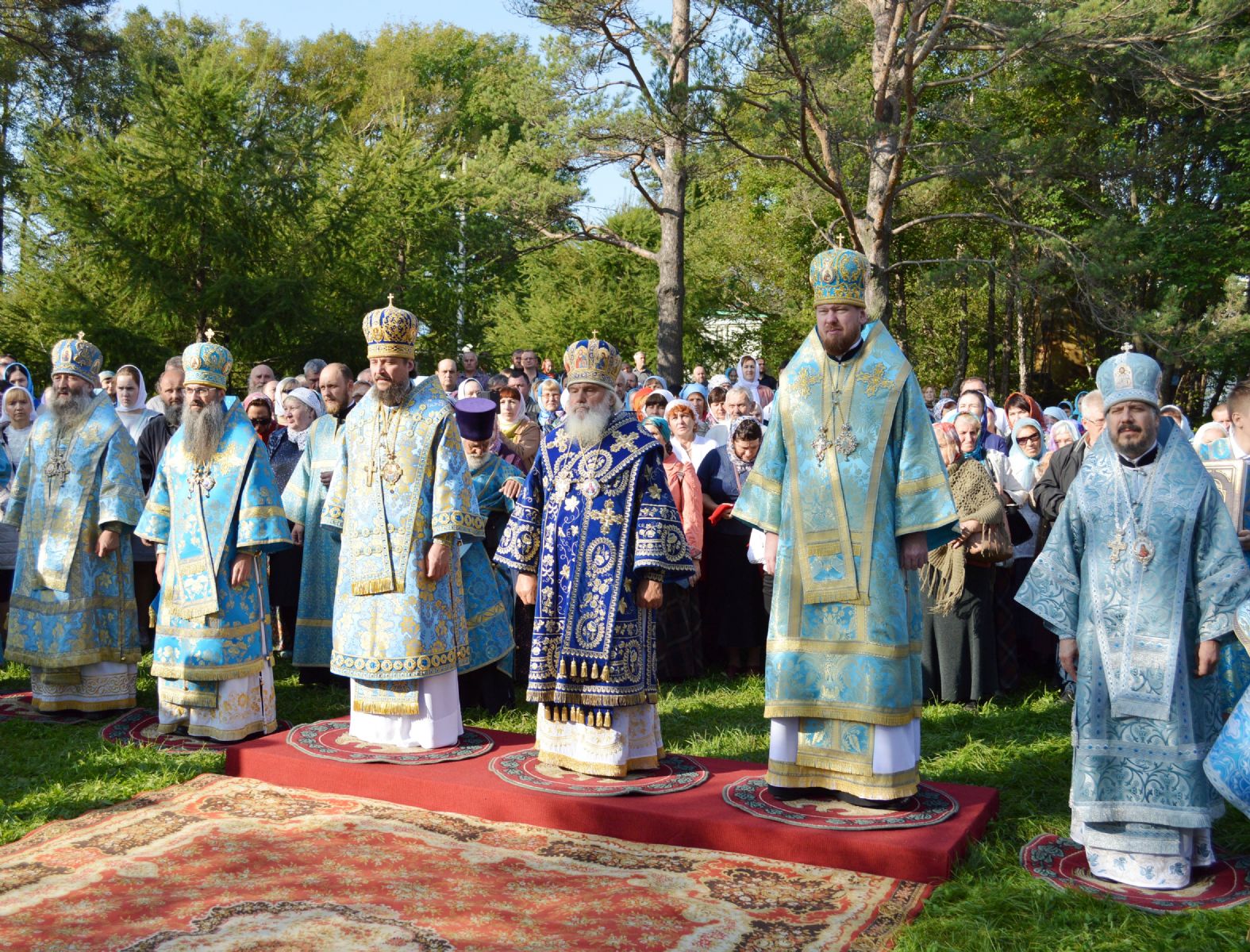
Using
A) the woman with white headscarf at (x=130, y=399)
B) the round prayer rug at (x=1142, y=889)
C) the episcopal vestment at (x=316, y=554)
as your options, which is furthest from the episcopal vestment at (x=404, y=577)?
the woman with white headscarf at (x=130, y=399)

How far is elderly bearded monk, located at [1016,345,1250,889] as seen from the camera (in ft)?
14.7

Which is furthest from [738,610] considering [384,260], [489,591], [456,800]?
[384,260]

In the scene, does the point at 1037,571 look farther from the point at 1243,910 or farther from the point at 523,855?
the point at 523,855

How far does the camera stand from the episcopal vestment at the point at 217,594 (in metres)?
6.35

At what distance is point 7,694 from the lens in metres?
7.73

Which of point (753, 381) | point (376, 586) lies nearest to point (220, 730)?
point (376, 586)

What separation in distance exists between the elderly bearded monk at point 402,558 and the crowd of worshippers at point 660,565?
2 cm

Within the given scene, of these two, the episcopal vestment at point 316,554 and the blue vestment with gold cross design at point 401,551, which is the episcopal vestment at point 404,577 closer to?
the blue vestment with gold cross design at point 401,551

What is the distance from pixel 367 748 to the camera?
6082 mm

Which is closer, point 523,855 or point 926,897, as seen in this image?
point 926,897

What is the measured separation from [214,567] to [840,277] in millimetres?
3534

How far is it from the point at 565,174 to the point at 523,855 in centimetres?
1555

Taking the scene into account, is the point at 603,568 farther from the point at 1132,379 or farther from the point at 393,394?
the point at 1132,379

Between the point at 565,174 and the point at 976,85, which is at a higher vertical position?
the point at 976,85
